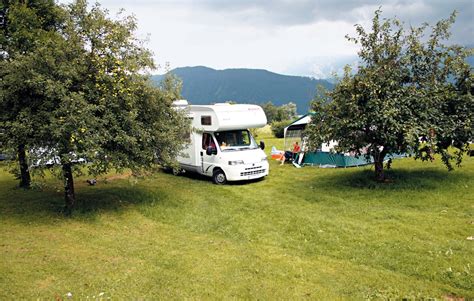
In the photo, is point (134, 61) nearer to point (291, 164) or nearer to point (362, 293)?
point (362, 293)

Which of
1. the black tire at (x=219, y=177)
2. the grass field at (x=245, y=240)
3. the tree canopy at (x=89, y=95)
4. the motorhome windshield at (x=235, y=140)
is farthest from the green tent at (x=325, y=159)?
the tree canopy at (x=89, y=95)

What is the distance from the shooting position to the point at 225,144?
14.5 meters

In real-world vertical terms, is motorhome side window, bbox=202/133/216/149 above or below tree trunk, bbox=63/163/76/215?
above

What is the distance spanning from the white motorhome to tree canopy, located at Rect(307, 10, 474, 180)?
280 centimetres

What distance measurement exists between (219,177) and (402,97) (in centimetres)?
696

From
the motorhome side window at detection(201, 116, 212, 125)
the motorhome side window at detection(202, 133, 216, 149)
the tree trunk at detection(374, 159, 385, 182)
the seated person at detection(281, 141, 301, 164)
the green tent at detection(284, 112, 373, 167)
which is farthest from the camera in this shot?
the seated person at detection(281, 141, 301, 164)

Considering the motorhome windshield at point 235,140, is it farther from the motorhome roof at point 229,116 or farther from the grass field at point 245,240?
the grass field at point 245,240

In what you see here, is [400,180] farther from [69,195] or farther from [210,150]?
[69,195]

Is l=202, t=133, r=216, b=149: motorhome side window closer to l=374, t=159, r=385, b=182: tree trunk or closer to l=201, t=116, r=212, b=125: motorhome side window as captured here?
l=201, t=116, r=212, b=125: motorhome side window

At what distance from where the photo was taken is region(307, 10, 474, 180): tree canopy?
11477 mm

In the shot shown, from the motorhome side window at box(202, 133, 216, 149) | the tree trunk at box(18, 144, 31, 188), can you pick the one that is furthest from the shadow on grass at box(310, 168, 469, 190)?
the tree trunk at box(18, 144, 31, 188)

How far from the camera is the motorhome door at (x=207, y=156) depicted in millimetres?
14422

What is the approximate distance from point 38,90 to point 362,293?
8.07 m

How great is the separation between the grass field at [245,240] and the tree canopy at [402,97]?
164cm
